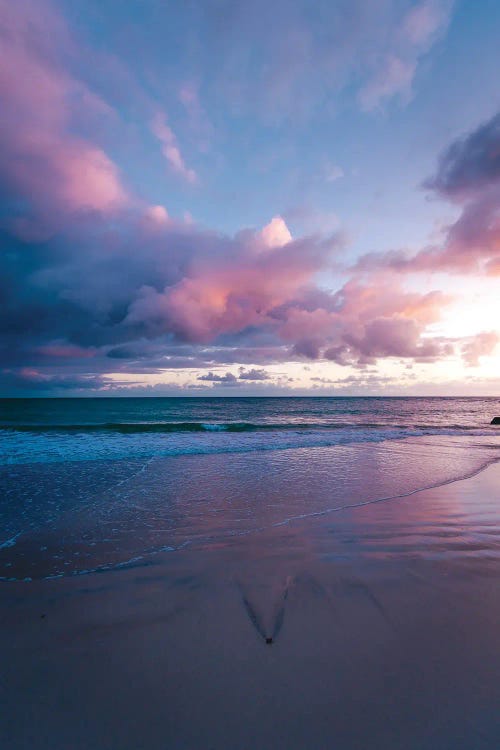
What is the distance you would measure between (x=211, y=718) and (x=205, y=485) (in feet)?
25.4

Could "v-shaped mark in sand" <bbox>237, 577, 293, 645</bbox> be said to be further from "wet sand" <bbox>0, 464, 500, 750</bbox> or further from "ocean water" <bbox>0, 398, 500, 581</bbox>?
"ocean water" <bbox>0, 398, 500, 581</bbox>

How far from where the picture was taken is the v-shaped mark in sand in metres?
3.40

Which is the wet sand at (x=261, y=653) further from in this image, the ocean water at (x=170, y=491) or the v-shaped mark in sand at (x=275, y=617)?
the ocean water at (x=170, y=491)

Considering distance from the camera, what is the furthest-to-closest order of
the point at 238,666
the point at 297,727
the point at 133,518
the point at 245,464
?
the point at 245,464, the point at 133,518, the point at 238,666, the point at 297,727

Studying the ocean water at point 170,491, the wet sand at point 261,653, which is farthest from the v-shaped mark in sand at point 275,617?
the ocean water at point 170,491

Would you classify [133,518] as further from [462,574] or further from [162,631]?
[462,574]

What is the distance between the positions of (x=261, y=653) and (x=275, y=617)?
2.07 ft

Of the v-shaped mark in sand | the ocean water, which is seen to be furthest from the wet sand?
the ocean water

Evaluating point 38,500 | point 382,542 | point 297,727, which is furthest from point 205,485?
point 297,727

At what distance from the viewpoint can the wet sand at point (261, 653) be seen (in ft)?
7.87

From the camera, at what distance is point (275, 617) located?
374 centimetres

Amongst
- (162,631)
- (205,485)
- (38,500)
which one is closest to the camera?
(162,631)

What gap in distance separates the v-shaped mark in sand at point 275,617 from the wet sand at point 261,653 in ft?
0.07

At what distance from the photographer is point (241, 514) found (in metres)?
7.52
